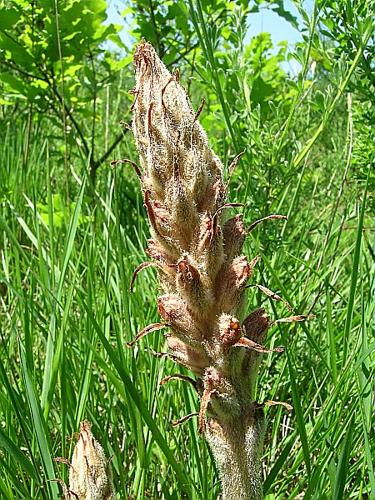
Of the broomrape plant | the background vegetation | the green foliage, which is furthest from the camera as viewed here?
the green foliage

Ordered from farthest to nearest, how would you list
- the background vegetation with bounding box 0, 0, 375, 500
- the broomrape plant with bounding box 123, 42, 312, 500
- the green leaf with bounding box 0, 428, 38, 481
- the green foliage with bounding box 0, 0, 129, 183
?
the green foliage with bounding box 0, 0, 129, 183
the background vegetation with bounding box 0, 0, 375, 500
the green leaf with bounding box 0, 428, 38, 481
the broomrape plant with bounding box 123, 42, 312, 500

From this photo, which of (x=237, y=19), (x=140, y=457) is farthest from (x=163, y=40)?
(x=140, y=457)

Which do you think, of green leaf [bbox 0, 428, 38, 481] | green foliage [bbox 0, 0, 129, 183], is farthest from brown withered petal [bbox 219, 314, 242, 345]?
green foliage [bbox 0, 0, 129, 183]

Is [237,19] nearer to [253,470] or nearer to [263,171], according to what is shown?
[263,171]

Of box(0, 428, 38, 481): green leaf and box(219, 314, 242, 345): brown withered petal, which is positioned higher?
box(219, 314, 242, 345): brown withered petal

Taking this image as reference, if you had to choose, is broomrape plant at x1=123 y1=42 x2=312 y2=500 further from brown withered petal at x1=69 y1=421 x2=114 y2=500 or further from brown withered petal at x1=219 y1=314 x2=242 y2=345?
brown withered petal at x1=69 y1=421 x2=114 y2=500
